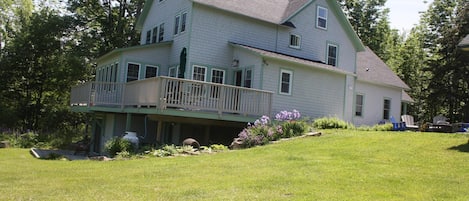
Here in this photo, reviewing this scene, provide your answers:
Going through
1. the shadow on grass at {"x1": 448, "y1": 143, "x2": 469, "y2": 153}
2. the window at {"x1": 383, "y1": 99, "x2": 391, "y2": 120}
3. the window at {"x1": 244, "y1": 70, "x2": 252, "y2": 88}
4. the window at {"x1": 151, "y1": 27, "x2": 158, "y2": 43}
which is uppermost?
the window at {"x1": 151, "y1": 27, "x2": 158, "y2": 43}

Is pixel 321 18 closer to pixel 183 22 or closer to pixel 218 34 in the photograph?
pixel 218 34

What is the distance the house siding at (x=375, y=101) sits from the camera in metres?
24.0

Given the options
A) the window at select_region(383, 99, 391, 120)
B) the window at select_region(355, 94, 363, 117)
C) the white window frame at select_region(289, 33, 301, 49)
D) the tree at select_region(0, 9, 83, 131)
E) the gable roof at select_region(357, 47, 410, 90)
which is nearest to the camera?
the white window frame at select_region(289, 33, 301, 49)

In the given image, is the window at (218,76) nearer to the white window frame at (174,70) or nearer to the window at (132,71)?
the white window frame at (174,70)

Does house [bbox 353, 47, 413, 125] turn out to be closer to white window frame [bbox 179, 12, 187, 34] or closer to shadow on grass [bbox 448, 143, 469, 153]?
white window frame [bbox 179, 12, 187, 34]

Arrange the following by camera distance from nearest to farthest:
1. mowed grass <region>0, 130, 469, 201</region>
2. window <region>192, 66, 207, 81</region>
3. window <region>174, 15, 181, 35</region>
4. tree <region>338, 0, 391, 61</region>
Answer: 1. mowed grass <region>0, 130, 469, 201</region>
2. window <region>192, 66, 207, 81</region>
3. window <region>174, 15, 181, 35</region>
4. tree <region>338, 0, 391, 61</region>

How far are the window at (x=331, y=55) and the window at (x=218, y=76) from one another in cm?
705

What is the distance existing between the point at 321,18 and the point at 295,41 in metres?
2.24

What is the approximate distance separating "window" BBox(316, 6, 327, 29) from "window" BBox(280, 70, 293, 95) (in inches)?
202

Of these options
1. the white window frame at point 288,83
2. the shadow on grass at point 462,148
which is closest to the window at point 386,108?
the white window frame at point 288,83

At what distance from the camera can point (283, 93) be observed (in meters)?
19.1

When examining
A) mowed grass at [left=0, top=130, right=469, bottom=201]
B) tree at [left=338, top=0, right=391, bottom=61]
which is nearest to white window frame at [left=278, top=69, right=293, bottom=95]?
mowed grass at [left=0, top=130, right=469, bottom=201]

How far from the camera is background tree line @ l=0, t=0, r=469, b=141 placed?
32.5m

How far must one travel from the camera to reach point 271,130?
1446 cm
